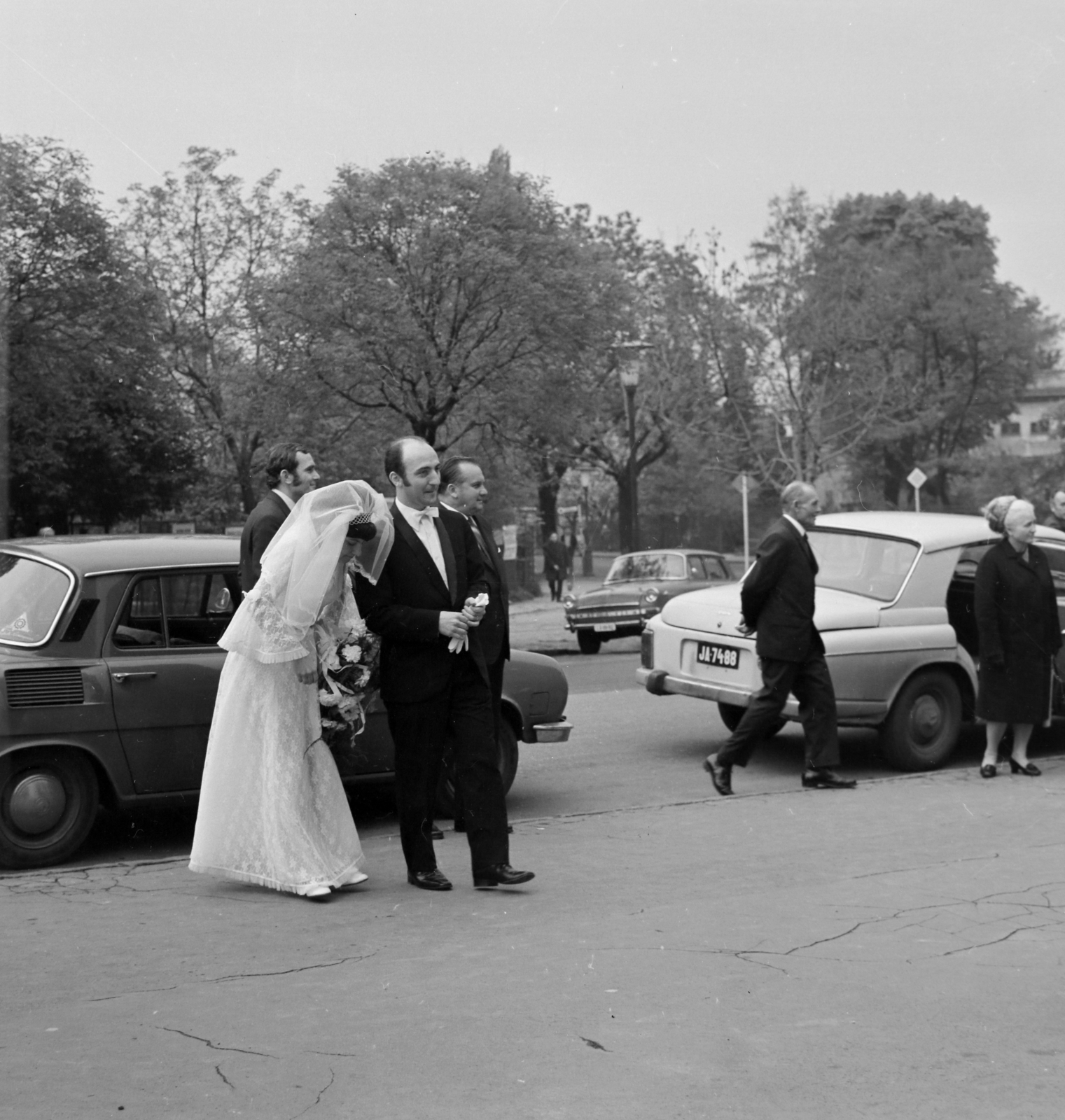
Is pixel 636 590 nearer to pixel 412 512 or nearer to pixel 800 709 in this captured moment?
pixel 800 709

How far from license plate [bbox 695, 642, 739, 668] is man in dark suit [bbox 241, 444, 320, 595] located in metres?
3.57

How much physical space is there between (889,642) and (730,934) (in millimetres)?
4398

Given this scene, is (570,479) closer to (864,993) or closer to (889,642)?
(889,642)

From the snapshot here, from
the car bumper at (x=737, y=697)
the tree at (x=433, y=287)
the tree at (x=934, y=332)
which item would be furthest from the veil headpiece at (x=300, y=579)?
the tree at (x=934, y=332)

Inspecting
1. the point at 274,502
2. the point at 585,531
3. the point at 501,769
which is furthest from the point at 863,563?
the point at 585,531

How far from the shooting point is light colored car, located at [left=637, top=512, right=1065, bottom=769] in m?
9.55

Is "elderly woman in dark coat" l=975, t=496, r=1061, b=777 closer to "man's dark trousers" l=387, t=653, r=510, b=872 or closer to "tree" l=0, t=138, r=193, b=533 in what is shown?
"man's dark trousers" l=387, t=653, r=510, b=872

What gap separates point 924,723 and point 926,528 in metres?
1.33

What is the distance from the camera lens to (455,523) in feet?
20.7

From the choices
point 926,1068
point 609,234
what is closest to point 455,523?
point 926,1068

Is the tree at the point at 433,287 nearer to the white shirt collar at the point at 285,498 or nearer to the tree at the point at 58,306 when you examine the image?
the tree at the point at 58,306

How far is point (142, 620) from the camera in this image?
7.10 m

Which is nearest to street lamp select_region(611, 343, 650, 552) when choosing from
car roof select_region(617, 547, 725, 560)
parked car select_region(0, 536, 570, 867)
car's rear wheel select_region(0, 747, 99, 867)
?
car roof select_region(617, 547, 725, 560)

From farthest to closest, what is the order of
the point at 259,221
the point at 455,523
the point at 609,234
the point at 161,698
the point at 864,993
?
the point at 609,234 → the point at 259,221 → the point at 161,698 → the point at 455,523 → the point at 864,993
